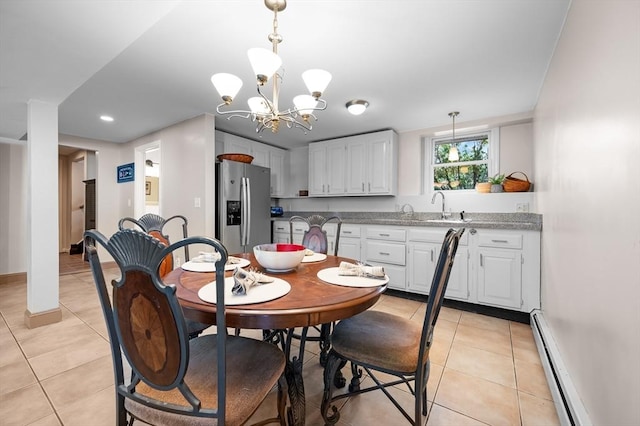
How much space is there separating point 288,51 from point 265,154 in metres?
2.79

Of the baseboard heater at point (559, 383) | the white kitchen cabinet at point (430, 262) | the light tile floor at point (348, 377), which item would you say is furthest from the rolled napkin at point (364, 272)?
the white kitchen cabinet at point (430, 262)

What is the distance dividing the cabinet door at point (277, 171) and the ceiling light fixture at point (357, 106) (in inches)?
86.9

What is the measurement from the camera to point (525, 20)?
1.69 meters

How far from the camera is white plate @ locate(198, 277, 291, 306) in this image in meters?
0.96

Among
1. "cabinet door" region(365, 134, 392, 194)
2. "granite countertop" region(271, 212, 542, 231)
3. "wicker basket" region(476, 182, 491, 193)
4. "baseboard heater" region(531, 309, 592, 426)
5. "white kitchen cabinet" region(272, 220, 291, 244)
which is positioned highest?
"cabinet door" region(365, 134, 392, 194)

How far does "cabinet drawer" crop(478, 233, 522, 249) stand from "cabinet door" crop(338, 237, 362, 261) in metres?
1.45

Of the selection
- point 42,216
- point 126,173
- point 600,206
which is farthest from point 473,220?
point 126,173

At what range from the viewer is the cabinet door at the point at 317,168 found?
14.6 feet

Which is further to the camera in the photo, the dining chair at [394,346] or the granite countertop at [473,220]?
the granite countertop at [473,220]

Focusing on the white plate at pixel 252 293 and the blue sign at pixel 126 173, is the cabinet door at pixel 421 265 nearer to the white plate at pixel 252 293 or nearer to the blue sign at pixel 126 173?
the white plate at pixel 252 293

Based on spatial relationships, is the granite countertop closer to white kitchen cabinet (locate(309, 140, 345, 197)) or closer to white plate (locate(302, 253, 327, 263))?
white kitchen cabinet (locate(309, 140, 345, 197))

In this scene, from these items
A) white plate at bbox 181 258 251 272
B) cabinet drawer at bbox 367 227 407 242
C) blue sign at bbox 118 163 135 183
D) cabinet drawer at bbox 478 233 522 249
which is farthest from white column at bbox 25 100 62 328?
cabinet drawer at bbox 478 233 522 249

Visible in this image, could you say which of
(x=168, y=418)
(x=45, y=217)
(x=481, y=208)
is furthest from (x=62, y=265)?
(x=481, y=208)

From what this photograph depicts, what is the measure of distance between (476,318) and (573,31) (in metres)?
2.44
